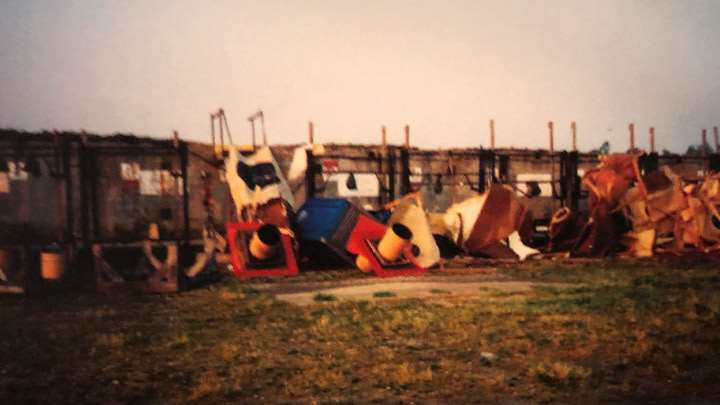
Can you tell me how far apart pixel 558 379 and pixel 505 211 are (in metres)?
10.2

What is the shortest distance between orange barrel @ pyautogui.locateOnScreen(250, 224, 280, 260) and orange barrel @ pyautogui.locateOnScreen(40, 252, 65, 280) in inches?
153

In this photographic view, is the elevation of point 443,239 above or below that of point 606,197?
below

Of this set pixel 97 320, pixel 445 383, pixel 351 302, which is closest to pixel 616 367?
pixel 445 383

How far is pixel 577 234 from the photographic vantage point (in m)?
15.8

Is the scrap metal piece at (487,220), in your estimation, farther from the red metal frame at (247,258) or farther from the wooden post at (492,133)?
the red metal frame at (247,258)

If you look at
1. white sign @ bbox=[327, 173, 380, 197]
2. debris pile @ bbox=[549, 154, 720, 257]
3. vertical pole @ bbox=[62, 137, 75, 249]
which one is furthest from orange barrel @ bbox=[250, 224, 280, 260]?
debris pile @ bbox=[549, 154, 720, 257]

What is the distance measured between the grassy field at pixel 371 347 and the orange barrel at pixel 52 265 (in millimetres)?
1231

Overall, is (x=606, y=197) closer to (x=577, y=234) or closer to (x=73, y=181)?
(x=577, y=234)

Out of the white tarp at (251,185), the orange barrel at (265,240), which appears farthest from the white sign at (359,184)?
the orange barrel at (265,240)

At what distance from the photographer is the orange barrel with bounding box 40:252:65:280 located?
10719 millimetres

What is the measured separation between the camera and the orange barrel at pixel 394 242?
1198 cm

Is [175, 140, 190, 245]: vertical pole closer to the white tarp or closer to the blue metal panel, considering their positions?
the white tarp

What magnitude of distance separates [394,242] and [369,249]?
60cm

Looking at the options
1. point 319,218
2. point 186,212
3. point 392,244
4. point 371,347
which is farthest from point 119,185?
point 371,347
